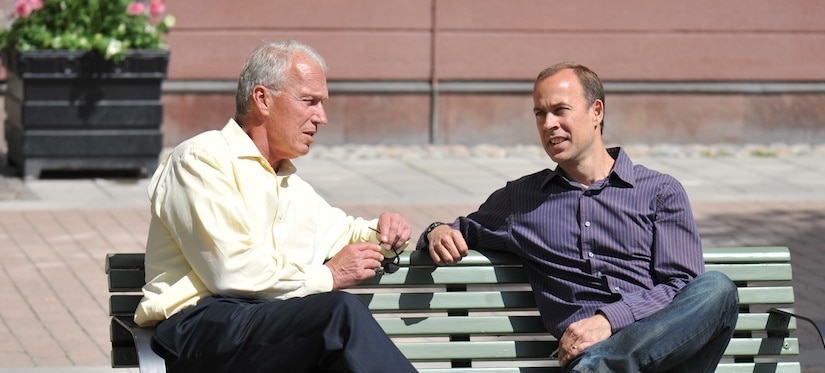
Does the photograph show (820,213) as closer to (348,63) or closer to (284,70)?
(348,63)

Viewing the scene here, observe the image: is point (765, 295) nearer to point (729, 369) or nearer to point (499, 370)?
point (729, 369)

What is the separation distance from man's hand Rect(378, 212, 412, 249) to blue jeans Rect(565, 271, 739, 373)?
24.9 inches

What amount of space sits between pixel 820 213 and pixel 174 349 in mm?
6391

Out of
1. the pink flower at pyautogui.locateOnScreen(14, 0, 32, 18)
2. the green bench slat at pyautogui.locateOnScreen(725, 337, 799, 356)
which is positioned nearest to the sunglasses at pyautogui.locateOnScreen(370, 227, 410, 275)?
the green bench slat at pyautogui.locateOnScreen(725, 337, 799, 356)

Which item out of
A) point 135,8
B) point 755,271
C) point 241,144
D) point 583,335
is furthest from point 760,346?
point 135,8

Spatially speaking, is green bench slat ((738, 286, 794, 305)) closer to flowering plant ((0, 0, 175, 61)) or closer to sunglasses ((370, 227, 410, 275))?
sunglasses ((370, 227, 410, 275))

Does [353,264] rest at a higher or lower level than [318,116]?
lower

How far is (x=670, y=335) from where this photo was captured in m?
4.30

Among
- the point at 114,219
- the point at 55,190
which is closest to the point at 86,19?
the point at 55,190

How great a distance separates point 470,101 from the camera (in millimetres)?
12992

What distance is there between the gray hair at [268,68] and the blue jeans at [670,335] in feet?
3.78

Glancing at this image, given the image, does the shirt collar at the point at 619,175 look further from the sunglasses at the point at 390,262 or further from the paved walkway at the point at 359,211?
the paved walkway at the point at 359,211

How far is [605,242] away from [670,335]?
35cm

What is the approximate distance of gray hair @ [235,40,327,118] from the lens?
442 centimetres
